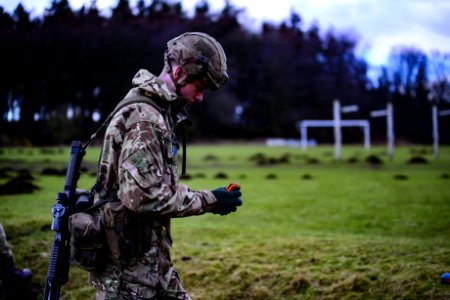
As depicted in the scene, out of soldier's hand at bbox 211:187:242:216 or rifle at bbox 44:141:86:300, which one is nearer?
soldier's hand at bbox 211:187:242:216

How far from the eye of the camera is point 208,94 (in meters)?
60.8

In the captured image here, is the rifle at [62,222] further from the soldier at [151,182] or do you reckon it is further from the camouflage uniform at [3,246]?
the camouflage uniform at [3,246]

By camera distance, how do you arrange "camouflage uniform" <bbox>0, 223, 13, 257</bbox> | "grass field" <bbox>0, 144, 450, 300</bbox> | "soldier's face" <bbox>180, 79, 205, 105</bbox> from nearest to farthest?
1. "soldier's face" <bbox>180, 79, 205, 105</bbox>
2. "camouflage uniform" <bbox>0, 223, 13, 257</bbox>
3. "grass field" <bbox>0, 144, 450, 300</bbox>

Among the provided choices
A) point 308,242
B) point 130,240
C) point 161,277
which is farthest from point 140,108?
point 308,242

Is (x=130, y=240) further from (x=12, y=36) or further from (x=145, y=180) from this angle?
(x=12, y=36)

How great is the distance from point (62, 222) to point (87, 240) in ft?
1.24

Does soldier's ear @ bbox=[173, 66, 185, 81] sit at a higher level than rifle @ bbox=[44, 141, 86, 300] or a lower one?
higher

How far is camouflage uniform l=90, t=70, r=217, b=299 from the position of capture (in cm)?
313

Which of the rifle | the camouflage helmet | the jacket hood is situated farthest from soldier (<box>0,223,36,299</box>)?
the camouflage helmet

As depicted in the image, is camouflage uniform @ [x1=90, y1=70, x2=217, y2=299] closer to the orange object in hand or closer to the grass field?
the orange object in hand

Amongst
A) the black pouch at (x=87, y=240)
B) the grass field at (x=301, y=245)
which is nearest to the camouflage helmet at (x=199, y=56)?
the black pouch at (x=87, y=240)

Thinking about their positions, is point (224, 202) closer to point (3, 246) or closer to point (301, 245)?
point (3, 246)

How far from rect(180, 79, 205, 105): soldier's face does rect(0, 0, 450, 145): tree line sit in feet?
22.8

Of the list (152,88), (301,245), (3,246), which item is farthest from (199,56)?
(301,245)
